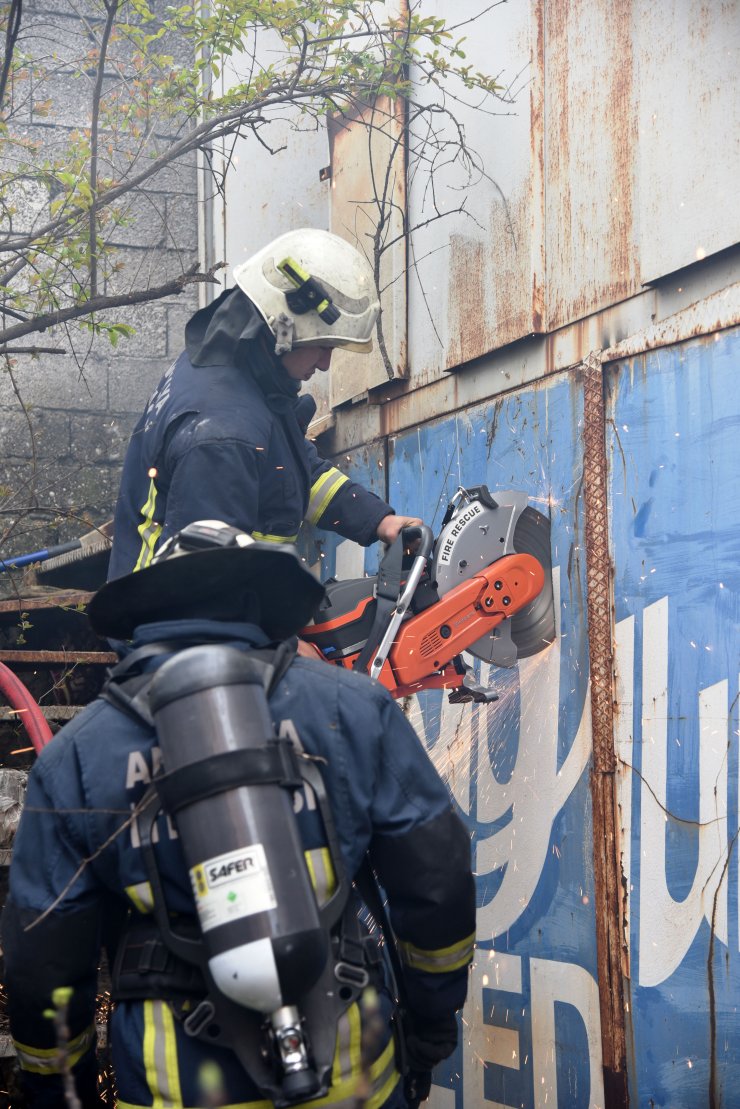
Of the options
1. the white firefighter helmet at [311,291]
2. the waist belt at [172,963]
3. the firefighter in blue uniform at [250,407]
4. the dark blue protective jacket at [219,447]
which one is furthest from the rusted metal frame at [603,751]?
the waist belt at [172,963]

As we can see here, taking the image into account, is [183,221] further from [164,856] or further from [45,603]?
[164,856]

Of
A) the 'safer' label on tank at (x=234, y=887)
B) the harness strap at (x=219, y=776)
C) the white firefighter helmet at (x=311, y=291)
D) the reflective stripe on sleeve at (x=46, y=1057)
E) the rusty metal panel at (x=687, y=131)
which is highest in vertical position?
the rusty metal panel at (x=687, y=131)

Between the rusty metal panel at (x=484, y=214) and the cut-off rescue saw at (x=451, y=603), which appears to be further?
the rusty metal panel at (x=484, y=214)

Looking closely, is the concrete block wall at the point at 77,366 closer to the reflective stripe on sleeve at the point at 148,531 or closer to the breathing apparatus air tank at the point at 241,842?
the reflective stripe on sleeve at the point at 148,531

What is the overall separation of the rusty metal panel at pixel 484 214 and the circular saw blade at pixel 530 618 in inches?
29.0

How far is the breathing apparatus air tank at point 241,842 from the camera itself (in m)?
1.91

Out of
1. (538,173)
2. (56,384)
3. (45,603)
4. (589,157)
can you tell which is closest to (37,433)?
(56,384)

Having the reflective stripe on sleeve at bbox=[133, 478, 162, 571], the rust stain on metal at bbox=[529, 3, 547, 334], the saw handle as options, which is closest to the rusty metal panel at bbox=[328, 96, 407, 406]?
the rust stain on metal at bbox=[529, 3, 547, 334]

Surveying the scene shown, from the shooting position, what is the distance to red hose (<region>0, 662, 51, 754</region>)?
402 cm

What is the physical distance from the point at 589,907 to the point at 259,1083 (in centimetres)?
188

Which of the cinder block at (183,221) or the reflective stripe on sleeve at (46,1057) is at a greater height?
the cinder block at (183,221)

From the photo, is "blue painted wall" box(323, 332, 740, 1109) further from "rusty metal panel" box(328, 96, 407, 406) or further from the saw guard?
"rusty metal panel" box(328, 96, 407, 406)

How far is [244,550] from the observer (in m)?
2.26

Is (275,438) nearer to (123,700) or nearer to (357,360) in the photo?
(123,700)
